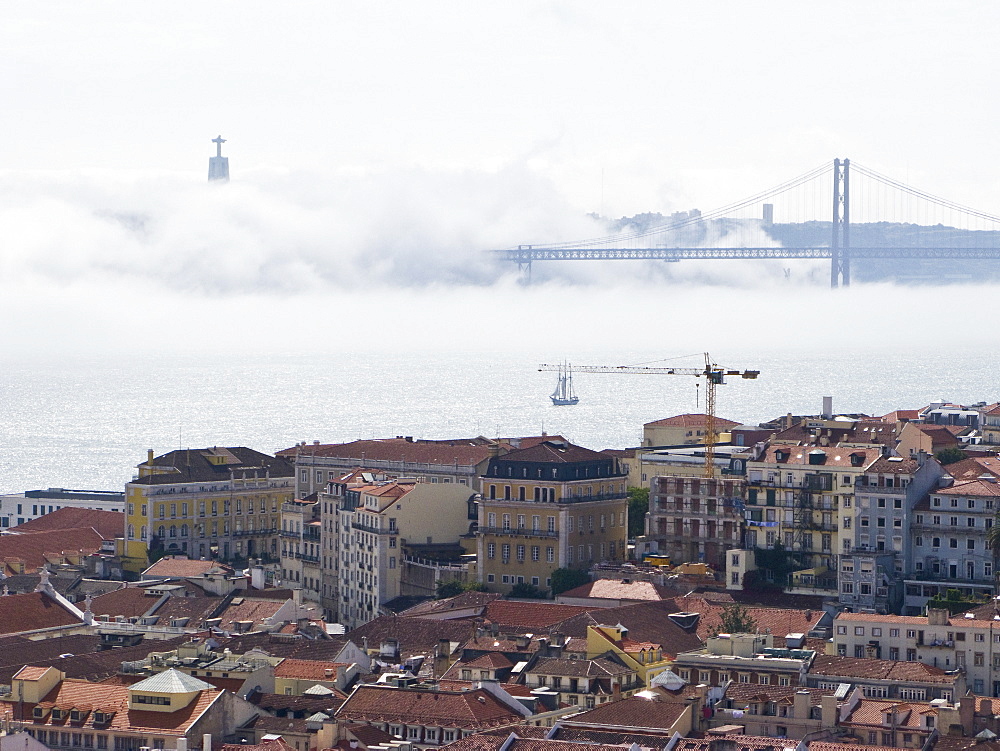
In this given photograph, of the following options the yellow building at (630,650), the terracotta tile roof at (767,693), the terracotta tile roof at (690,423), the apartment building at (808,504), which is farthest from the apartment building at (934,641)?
the terracotta tile roof at (690,423)

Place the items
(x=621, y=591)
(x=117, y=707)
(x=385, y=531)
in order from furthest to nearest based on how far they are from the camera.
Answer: (x=385, y=531), (x=621, y=591), (x=117, y=707)

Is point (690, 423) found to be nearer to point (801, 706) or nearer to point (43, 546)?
point (43, 546)

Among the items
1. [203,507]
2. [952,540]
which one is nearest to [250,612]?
[952,540]

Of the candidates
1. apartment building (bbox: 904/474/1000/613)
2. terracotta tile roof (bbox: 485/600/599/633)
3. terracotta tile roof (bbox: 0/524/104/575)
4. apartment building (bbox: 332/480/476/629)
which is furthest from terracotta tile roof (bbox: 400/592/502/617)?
terracotta tile roof (bbox: 0/524/104/575)

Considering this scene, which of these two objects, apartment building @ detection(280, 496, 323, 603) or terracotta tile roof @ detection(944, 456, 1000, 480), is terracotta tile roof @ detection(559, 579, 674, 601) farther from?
apartment building @ detection(280, 496, 323, 603)

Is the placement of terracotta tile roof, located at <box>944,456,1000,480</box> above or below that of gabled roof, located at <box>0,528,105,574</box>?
above

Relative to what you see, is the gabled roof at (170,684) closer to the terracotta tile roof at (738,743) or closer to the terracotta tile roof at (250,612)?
the terracotta tile roof at (738,743)

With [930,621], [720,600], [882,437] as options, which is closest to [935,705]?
[930,621]
